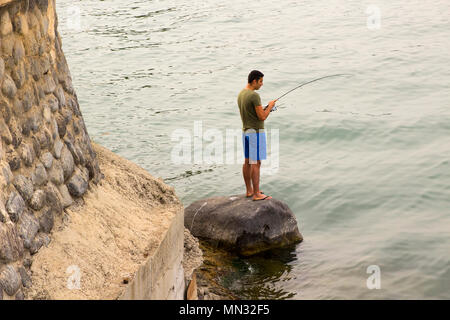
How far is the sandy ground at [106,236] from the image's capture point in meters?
5.71

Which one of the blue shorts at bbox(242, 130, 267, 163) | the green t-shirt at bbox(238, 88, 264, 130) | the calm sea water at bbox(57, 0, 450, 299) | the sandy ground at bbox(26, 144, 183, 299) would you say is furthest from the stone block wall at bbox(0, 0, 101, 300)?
the calm sea water at bbox(57, 0, 450, 299)

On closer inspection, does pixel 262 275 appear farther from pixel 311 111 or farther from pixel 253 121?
pixel 311 111

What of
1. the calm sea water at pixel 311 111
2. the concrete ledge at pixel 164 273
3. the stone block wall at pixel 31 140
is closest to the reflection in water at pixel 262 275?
the calm sea water at pixel 311 111

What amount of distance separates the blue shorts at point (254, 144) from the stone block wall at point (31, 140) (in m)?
3.10

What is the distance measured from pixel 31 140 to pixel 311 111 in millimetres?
11954

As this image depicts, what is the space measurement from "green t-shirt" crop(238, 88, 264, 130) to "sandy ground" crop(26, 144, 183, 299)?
1.88 metres

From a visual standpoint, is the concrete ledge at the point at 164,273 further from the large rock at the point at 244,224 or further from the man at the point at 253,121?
the large rock at the point at 244,224

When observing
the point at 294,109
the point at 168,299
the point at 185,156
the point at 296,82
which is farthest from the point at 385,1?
the point at 168,299

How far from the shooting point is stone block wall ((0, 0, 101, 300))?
540 centimetres

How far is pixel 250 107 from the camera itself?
9.44m

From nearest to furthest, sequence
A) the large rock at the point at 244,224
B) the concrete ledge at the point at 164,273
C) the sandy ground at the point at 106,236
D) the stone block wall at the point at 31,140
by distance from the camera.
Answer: the stone block wall at the point at 31,140
the sandy ground at the point at 106,236
the concrete ledge at the point at 164,273
the large rock at the point at 244,224

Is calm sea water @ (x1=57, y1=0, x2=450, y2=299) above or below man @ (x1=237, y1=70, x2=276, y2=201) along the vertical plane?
below

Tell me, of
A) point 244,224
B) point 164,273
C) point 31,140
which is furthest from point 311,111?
point 31,140

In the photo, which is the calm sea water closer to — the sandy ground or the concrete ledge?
the concrete ledge
